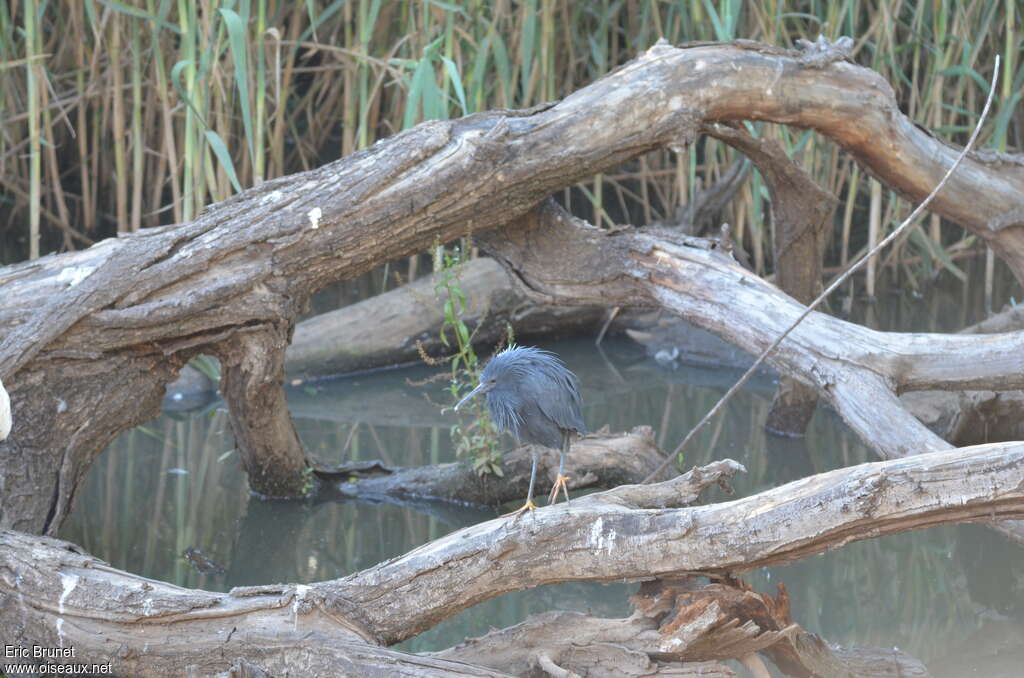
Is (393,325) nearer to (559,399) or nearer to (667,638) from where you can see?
(559,399)

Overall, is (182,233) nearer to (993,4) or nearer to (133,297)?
(133,297)

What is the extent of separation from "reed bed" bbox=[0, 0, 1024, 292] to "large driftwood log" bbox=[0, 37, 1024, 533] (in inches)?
13.2

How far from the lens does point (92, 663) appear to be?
2.08 metres

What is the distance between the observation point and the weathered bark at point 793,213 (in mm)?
3156

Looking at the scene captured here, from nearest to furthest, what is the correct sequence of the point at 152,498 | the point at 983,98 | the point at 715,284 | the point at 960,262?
the point at 715,284 < the point at 152,498 < the point at 983,98 < the point at 960,262

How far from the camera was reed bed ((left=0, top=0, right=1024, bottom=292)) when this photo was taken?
11.5ft

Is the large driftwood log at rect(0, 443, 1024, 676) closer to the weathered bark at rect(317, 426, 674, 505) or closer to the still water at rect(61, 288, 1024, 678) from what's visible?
the still water at rect(61, 288, 1024, 678)

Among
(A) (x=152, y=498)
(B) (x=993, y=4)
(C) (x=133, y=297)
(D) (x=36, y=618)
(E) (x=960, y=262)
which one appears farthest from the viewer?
(E) (x=960, y=262)

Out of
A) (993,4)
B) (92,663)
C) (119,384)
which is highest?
(993,4)

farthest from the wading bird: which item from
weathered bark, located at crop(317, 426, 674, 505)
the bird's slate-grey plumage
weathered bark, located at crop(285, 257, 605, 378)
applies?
weathered bark, located at crop(285, 257, 605, 378)

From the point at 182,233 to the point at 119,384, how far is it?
393 mm

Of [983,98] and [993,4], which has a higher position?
[993,4]

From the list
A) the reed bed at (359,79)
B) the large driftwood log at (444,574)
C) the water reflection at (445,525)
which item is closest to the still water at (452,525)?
the water reflection at (445,525)

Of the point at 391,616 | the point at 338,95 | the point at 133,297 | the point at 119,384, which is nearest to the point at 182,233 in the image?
the point at 133,297
